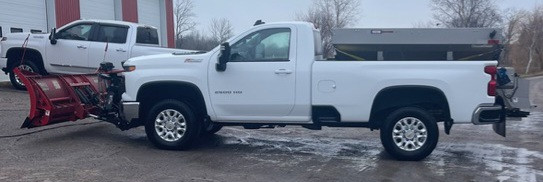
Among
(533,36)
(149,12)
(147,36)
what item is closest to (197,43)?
(149,12)

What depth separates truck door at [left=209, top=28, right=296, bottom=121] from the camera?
8586 millimetres

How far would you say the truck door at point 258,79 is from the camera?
8586mm

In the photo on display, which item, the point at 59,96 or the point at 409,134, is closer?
the point at 409,134

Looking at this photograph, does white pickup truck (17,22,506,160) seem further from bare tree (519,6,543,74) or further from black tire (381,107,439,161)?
bare tree (519,6,543,74)

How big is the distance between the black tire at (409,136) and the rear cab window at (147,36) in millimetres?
8227

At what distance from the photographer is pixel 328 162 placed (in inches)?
328

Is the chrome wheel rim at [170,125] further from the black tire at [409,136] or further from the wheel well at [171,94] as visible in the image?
the black tire at [409,136]

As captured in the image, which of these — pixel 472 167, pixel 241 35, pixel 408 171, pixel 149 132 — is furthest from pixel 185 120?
pixel 472 167

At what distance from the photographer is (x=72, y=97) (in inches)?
383

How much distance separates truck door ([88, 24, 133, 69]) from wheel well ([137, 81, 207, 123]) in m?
5.23

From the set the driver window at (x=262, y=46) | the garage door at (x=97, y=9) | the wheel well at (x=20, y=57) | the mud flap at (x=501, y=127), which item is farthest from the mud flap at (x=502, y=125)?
the garage door at (x=97, y=9)

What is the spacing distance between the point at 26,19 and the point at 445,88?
18347mm

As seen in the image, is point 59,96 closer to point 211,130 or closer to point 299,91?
point 211,130

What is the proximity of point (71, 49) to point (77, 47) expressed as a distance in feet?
0.54
